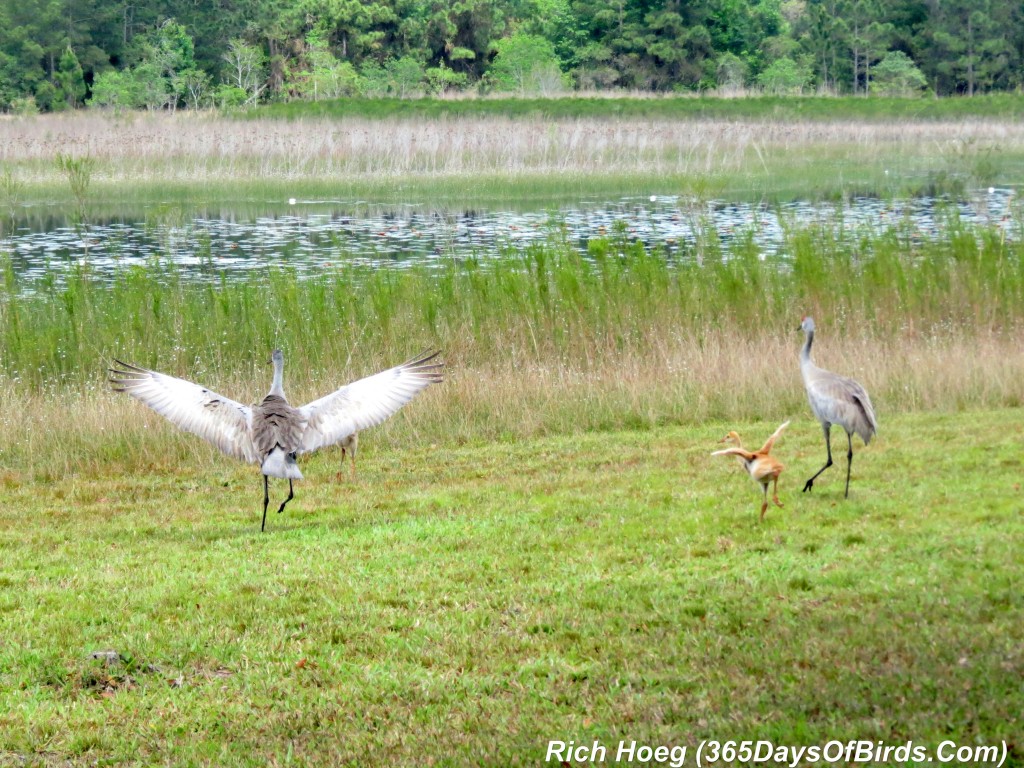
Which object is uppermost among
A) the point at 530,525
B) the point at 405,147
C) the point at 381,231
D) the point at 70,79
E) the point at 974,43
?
the point at 974,43

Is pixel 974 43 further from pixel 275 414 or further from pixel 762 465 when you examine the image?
pixel 275 414

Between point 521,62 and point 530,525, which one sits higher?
point 521,62

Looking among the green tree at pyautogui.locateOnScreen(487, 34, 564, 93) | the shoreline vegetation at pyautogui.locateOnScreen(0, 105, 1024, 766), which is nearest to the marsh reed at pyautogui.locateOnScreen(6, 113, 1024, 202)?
the shoreline vegetation at pyautogui.locateOnScreen(0, 105, 1024, 766)

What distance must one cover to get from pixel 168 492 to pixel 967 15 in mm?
56284

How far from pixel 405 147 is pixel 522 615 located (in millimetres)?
29167

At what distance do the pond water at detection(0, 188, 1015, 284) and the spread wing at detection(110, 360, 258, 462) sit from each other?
31.0ft

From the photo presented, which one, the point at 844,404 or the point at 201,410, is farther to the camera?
the point at 201,410

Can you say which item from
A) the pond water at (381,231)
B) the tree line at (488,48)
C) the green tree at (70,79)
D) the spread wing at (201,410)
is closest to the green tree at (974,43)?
the tree line at (488,48)

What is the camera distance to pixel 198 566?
729cm

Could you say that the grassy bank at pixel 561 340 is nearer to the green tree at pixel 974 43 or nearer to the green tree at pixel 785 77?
the green tree at pixel 785 77

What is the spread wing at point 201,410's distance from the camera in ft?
25.8

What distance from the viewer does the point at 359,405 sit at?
806 centimetres

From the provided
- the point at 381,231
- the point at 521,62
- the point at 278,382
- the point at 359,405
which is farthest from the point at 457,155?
the point at 359,405

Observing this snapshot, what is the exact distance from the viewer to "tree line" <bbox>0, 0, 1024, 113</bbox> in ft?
172
